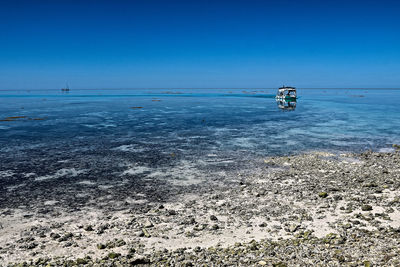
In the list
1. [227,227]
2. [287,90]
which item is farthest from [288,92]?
[227,227]

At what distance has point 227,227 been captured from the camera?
9109mm

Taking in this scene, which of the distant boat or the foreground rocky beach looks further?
the distant boat

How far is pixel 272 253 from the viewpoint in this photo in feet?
24.3

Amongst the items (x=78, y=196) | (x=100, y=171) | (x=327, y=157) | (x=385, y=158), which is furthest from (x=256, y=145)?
(x=78, y=196)

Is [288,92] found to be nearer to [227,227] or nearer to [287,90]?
[287,90]

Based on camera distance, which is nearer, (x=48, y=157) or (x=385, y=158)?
(x=385, y=158)

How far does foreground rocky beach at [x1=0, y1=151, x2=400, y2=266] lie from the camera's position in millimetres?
7352

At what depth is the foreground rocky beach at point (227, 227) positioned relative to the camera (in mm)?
7352

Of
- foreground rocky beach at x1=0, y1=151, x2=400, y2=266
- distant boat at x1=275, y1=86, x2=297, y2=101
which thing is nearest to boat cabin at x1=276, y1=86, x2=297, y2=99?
distant boat at x1=275, y1=86, x2=297, y2=101

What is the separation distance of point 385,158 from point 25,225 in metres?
18.0

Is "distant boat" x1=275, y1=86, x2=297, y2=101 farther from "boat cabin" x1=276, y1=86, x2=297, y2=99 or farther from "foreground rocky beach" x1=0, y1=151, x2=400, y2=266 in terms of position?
"foreground rocky beach" x1=0, y1=151, x2=400, y2=266

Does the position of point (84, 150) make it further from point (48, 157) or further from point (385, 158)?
point (385, 158)

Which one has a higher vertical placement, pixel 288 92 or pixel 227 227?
pixel 288 92

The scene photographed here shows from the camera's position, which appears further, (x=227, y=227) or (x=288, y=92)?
(x=288, y=92)
